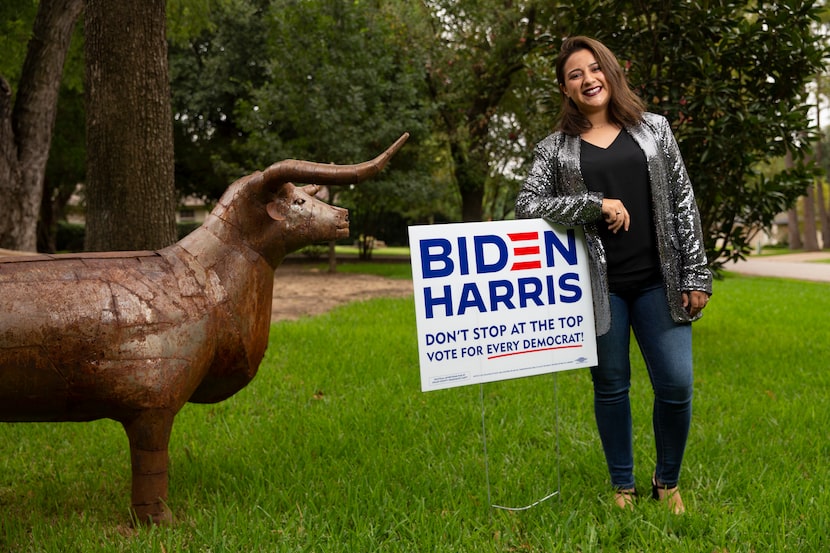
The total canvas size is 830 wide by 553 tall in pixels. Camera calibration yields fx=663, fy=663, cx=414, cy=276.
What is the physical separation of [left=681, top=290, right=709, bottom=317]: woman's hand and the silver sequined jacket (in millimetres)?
21

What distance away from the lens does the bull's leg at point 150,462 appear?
2.66m

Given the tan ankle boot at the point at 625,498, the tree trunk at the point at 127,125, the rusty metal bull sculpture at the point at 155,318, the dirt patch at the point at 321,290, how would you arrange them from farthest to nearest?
the dirt patch at the point at 321,290 < the tree trunk at the point at 127,125 < the tan ankle boot at the point at 625,498 < the rusty metal bull sculpture at the point at 155,318

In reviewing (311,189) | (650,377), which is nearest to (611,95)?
(650,377)

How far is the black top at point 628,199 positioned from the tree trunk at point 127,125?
2.87 metres

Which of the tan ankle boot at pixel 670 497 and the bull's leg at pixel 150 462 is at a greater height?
the bull's leg at pixel 150 462

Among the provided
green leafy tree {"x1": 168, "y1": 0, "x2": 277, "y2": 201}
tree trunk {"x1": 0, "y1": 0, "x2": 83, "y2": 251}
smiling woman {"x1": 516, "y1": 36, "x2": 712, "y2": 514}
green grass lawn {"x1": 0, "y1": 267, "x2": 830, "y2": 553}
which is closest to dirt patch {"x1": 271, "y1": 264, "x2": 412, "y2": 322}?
green leafy tree {"x1": 168, "y1": 0, "x2": 277, "y2": 201}

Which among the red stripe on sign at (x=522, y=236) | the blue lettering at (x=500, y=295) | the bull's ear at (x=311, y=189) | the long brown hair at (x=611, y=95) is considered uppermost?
the long brown hair at (x=611, y=95)

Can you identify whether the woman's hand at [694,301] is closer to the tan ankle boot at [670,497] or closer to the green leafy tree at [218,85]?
the tan ankle boot at [670,497]

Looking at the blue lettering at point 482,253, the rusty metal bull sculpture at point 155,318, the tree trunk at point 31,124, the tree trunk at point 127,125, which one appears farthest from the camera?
the tree trunk at point 31,124

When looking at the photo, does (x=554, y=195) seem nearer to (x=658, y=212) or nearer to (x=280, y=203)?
(x=658, y=212)

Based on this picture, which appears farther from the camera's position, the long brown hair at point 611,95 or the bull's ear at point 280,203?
the long brown hair at point 611,95

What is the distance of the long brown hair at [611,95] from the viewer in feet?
9.80

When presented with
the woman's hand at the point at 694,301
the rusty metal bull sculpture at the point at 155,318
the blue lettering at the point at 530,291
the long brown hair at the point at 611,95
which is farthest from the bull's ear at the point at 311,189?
the woman's hand at the point at 694,301

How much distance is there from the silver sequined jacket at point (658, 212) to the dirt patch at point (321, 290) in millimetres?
6979
